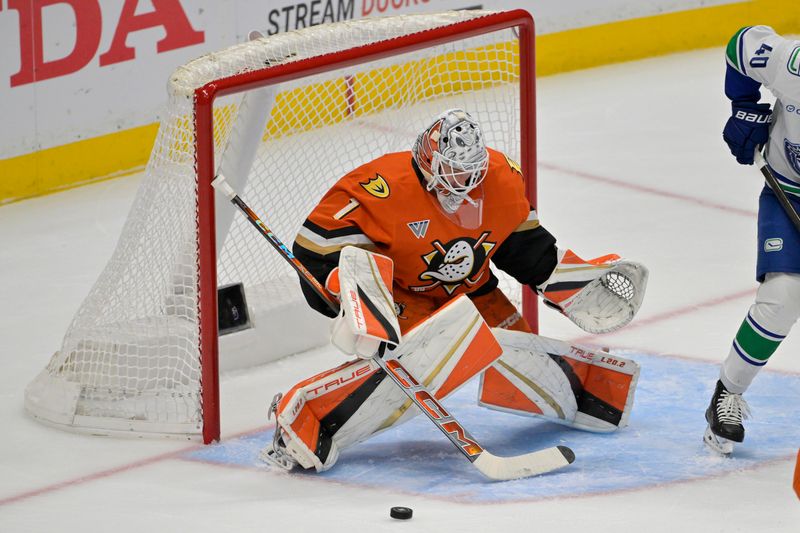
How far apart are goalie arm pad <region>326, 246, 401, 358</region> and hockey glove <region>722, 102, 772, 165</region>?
2.90ft

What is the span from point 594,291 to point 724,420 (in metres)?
0.50

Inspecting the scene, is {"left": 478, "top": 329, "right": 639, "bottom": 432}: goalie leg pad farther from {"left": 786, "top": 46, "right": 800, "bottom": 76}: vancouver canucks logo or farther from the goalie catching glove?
{"left": 786, "top": 46, "right": 800, "bottom": 76}: vancouver canucks logo

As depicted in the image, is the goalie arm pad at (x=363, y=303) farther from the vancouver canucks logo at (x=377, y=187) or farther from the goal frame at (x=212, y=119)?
the goal frame at (x=212, y=119)

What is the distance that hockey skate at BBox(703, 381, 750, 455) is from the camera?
13.8 ft

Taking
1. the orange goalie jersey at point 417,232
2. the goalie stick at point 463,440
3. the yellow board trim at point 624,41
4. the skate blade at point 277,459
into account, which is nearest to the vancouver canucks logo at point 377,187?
the orange goalie jersey at point 417,232

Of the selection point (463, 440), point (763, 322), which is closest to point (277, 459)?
point (463, 440)

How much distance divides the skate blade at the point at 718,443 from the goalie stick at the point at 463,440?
1.18 feet

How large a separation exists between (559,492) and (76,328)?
4.54 ft

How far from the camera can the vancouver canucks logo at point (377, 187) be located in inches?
165

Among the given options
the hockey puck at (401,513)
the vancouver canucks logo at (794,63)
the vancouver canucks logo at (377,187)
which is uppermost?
the vancouver canucks logo at (794,63)

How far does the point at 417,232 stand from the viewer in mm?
4207

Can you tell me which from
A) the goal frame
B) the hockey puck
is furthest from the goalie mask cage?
the hockey puck

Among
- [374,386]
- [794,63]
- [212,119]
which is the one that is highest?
[794,63]

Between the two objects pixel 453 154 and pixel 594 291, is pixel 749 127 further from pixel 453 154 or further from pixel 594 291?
pixel 453 154
